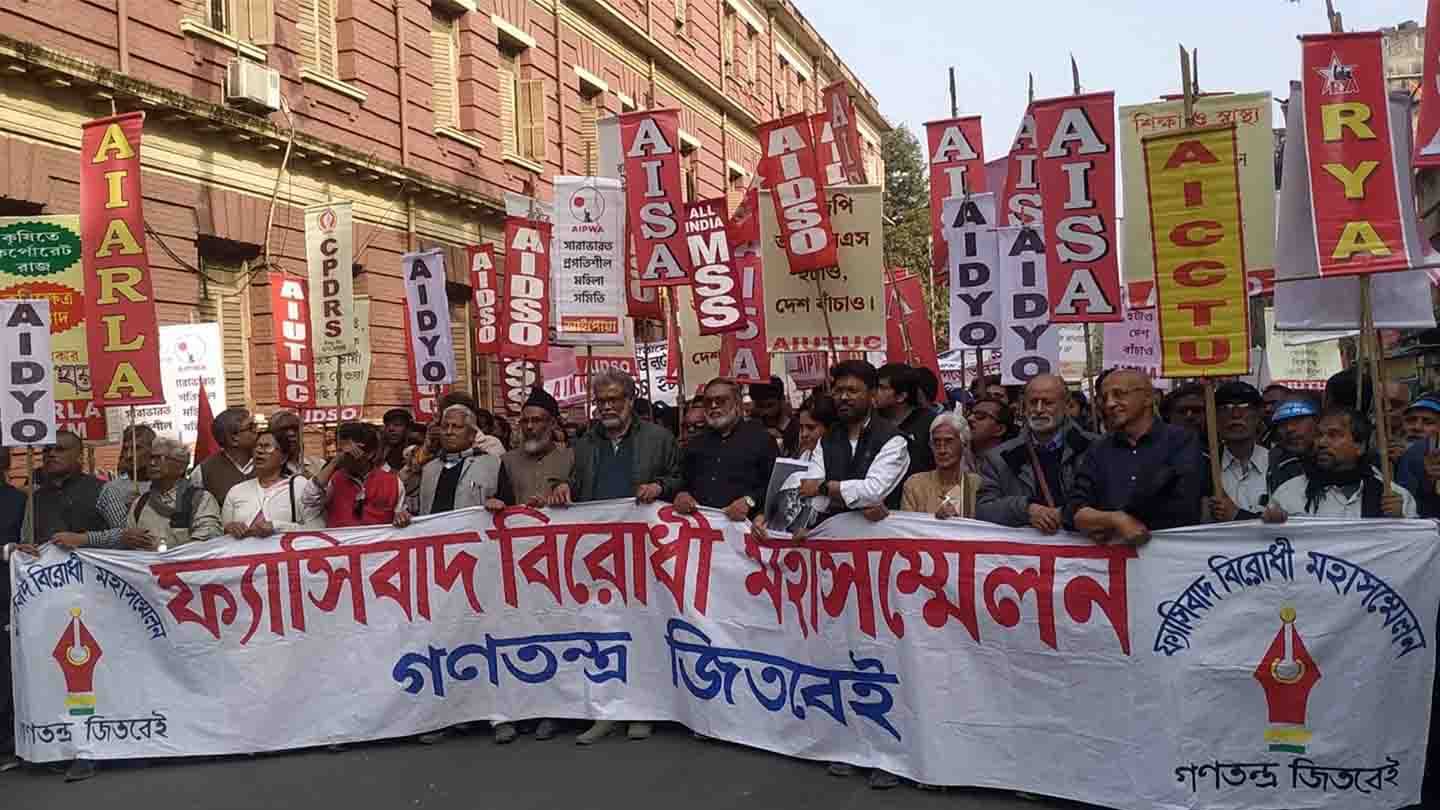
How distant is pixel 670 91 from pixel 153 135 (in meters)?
16.9

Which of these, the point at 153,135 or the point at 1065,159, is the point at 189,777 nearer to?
the point at 1065,159

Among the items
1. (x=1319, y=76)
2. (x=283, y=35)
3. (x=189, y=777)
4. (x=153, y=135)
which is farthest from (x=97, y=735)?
(x=283, y=35)

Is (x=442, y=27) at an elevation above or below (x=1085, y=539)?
above

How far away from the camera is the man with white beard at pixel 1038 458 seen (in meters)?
6.05

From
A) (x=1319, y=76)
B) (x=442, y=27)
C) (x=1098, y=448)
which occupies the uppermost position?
(x=442, y=27)

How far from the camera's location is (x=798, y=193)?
1014cm

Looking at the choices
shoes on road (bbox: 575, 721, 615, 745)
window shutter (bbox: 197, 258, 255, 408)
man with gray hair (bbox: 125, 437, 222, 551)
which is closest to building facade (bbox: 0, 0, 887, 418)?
window shutter (bbox: 197, 258, 255, 408)

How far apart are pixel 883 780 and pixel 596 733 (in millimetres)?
1599

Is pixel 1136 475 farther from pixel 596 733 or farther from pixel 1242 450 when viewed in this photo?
pixel 596 733

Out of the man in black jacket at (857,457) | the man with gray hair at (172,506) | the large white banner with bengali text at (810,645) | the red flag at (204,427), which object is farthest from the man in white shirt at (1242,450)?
the red flag at (204,427)

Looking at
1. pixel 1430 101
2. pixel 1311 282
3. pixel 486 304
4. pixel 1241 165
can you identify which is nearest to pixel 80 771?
pixel 1311 282

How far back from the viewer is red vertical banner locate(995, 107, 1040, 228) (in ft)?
33.1

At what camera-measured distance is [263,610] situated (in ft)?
23.0

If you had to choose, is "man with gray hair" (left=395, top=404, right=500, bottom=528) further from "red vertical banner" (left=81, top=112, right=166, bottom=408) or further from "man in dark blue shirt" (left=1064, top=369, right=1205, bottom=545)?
"man in dark blue shirt" (left=1064, top=369, right=1205, bottom=545)
